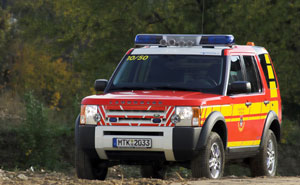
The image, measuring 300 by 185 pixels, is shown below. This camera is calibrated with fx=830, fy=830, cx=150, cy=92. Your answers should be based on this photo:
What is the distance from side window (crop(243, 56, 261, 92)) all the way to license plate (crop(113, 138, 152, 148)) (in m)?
2.54

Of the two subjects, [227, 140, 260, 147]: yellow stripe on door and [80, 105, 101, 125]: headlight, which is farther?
[227, 140, 260, 147]: yellow stripe on door

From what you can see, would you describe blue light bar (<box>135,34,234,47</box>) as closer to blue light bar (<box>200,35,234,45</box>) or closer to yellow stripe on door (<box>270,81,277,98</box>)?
blue light bar (<box>200,35,234,45</box>)

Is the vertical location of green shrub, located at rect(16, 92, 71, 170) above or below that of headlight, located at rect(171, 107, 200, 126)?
below

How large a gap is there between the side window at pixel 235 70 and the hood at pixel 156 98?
2.54 feet

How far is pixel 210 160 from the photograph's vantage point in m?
10.2

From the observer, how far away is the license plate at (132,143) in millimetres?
9656

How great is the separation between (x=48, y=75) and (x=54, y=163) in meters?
15.5

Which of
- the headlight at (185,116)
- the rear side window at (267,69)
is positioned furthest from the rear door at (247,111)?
the headlight at (185,116)

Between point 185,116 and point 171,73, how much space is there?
1327mm

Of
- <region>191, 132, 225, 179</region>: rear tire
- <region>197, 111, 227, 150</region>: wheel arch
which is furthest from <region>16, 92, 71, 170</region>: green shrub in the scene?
<region>191, 132, 225, 179</region>: rear tire

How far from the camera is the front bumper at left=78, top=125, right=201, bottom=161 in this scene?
9.58m

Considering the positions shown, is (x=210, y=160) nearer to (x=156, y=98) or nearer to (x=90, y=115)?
(x=156, y=98)

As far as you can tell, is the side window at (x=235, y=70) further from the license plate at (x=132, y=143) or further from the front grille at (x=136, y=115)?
the license plate at (x=132, y=143)

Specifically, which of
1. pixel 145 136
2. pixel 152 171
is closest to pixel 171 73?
pixel 145 136
